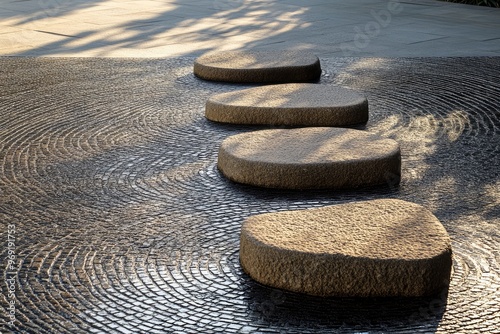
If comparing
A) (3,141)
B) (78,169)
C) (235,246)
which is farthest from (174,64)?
(235,246)

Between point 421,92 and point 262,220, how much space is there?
412 cm

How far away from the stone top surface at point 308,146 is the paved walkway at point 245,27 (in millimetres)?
4404

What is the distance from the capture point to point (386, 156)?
545cm

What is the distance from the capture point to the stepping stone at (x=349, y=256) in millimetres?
3846

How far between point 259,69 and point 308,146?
287 cm

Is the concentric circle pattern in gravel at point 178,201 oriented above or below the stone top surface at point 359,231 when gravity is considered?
below

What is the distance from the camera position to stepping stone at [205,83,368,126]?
675cm

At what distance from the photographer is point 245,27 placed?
12578 mm

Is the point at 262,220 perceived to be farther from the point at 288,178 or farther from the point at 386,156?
the point at 386,156

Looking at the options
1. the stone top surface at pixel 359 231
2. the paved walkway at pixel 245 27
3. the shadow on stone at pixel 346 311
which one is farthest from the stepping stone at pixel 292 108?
the paved walkway at pixel 245 27

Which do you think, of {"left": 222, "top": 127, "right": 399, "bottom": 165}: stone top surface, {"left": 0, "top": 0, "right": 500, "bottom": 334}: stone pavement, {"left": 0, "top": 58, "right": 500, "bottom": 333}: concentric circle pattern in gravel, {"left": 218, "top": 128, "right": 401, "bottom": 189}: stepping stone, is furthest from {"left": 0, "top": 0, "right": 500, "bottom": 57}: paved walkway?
{"left": 218, "top": 128, "right": 401, "bottom": 189}: stepping stone

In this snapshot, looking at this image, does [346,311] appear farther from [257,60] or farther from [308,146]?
[257,60]

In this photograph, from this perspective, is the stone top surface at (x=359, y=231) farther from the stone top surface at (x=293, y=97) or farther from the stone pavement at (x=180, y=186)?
the stone top surface at (x=293, y=97)

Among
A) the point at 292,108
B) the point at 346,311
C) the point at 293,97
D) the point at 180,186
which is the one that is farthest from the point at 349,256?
the point at 293,97
